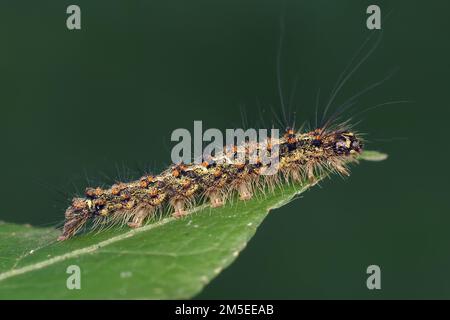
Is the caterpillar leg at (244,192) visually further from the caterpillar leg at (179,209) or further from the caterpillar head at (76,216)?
the caterpillar head at (76,216)

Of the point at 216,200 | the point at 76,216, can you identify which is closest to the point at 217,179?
the point at 216,200

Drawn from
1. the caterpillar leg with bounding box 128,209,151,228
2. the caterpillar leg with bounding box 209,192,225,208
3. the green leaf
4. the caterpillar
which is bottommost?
the green leaf

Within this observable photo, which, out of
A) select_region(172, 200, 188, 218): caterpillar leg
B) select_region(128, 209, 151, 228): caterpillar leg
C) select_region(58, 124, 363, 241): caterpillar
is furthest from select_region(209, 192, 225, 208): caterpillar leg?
select_region(128, 209, 151, 228): caterpillar leg

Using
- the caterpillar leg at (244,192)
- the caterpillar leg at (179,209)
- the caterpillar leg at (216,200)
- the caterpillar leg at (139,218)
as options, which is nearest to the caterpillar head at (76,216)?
the caterpillar leg at (139,218)

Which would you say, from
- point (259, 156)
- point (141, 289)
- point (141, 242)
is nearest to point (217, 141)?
point (259, 156)

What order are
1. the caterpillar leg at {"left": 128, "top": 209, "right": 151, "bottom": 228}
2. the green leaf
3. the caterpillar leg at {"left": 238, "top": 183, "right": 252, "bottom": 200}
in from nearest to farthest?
1. the green leaf
2. the caterpillar leg at {"left": 128, "top": 209, "right": 151, "bottom": 228}
3. the caterpillar leg at {"left": 238, "top": 183, "right": 252, "bottom": 200}

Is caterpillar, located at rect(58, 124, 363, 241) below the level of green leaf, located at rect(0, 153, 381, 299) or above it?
above

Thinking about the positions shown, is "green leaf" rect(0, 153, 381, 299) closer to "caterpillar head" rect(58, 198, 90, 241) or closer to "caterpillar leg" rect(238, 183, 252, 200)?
"caterpillar leg" rect(238, 183, 252, 200)
